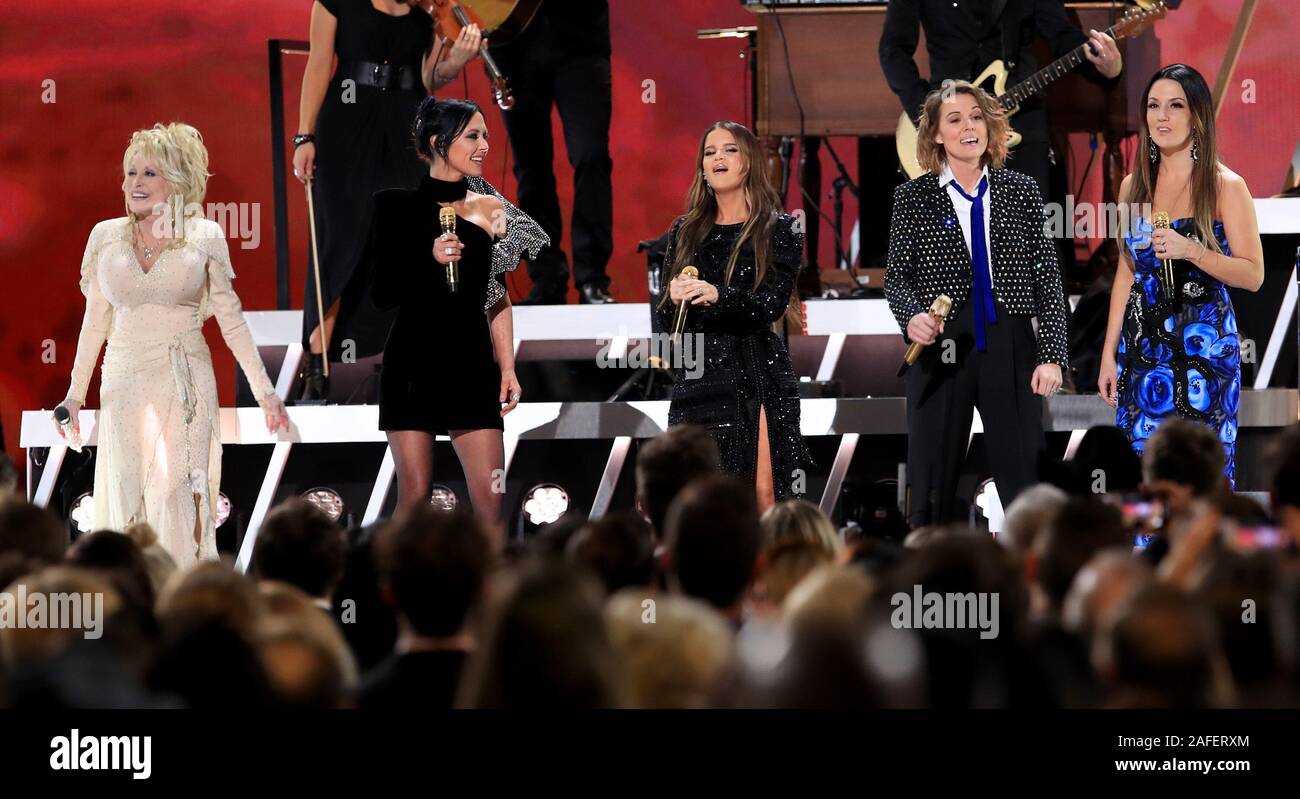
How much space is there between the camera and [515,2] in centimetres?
644

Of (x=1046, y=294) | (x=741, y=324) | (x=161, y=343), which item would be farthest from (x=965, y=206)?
(x=161, y=343)

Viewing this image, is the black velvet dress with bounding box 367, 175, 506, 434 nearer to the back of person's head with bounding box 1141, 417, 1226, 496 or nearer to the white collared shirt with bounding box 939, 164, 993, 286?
the white collared shirt with bounding box 939, 164, 993, 286

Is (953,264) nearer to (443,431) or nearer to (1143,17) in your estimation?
(443,431)

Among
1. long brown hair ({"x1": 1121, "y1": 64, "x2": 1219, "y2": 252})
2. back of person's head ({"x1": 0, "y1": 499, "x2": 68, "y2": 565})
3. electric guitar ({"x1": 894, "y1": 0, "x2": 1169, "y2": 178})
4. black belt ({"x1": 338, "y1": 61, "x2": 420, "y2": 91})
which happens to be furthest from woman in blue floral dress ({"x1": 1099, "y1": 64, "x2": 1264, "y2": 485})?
back of person's head ({"x1": 0, "y1": 499, "x2": 68, "y2": 565})

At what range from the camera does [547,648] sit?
6.44 feet

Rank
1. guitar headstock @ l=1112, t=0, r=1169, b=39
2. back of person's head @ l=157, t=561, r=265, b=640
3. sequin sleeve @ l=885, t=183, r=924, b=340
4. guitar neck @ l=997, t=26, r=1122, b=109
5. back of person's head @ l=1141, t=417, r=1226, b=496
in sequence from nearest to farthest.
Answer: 1. back of person's head @ l=157, t=561, r=265, b=640
2. back of person's head @ l=1141, t=417, r=1226, b=496
3. sequin sleeve @ l=885, t=183, r=924, b=340
4. guitar neck @ l=997, t=26, r=1122, b=109
5. guitar headstock @ l=1112, t=0, r=1169, b=39

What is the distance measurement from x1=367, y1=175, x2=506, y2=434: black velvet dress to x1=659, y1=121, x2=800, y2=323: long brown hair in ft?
1.65

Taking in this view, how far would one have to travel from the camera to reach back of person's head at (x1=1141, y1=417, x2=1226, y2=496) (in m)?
3.20

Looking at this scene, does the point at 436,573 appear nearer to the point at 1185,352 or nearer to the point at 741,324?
the point at 741,324

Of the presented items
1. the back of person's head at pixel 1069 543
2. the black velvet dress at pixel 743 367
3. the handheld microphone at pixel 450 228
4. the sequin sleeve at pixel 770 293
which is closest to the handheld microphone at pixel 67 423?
the handheld microphone at pixel 450 228

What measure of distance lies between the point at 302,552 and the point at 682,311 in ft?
5.94

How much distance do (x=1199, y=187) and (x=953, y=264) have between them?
68 cm

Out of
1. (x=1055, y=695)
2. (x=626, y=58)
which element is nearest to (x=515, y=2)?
(x=626, y=58)

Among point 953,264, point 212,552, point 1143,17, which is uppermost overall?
point 1143,17
